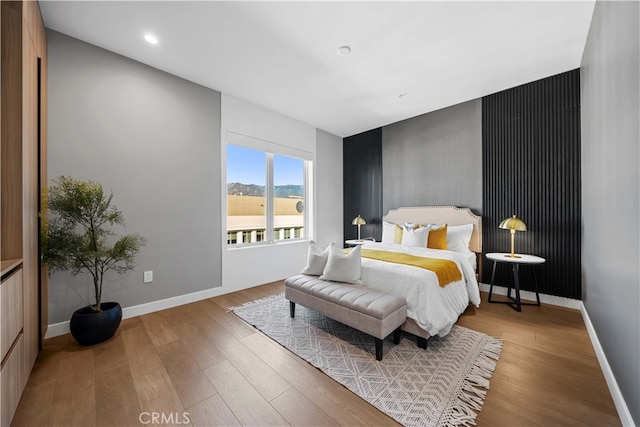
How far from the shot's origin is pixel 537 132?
3078 millimetres

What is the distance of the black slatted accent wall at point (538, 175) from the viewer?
2834 millimetres

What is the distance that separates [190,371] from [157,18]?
Result: 287cm

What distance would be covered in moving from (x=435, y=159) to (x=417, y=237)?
1.44m

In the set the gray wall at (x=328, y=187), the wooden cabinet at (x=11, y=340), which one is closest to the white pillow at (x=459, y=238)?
the gray wall at (x=328, y=187)

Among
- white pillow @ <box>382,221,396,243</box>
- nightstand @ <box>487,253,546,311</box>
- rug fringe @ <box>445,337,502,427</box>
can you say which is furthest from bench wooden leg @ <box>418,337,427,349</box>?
white pillow @ <box>382,221,396,243</box>

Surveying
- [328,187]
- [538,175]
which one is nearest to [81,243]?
[328,187]

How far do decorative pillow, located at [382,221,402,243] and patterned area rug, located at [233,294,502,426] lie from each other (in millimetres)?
1692

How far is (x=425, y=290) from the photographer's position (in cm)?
206

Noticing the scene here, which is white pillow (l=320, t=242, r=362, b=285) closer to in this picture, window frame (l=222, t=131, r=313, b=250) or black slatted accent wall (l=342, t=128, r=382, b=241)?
window frame (l=222, t=131, r=313, b=250)

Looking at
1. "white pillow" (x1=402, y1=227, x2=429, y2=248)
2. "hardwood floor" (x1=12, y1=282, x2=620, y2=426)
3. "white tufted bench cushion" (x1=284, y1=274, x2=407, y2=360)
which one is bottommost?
"hardwood floor" (x1=12, y1=282, x2=620, y2=426)

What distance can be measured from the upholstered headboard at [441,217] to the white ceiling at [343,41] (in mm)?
1675

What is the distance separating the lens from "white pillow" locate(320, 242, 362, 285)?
242cm

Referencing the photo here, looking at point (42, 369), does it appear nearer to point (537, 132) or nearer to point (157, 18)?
point (157, 18)

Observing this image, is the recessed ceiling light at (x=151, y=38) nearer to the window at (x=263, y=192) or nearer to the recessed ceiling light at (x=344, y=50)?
the window at (x=263, y=192)
